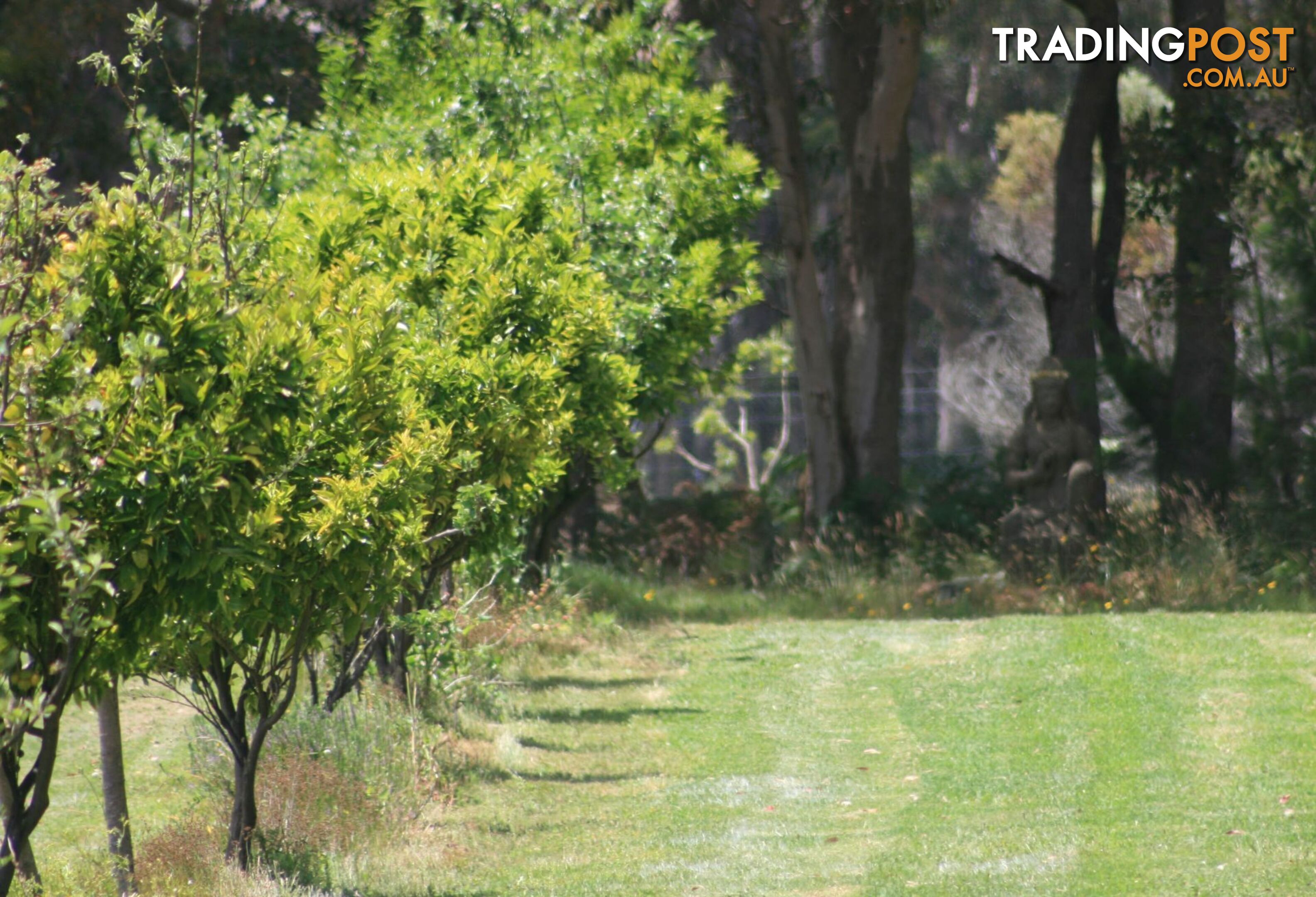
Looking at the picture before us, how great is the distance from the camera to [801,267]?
19781 mm

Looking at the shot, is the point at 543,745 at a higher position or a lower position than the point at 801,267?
lower

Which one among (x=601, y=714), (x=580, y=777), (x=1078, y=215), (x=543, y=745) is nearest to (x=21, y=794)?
(x=580, y=777)

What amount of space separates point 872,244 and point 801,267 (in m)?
0.93

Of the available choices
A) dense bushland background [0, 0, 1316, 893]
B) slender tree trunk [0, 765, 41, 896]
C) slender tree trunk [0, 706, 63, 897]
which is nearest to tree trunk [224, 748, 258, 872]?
dense bushland background [0, 0, 1316, 893]

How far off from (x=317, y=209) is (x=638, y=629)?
8.79 m

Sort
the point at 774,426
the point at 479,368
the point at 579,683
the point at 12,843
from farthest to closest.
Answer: the point at 774,426 → the point at 579,683 → the point at 479,368 → the point at 12,843

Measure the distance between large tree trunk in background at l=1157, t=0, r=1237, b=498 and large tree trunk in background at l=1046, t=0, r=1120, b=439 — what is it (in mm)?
Answer: 1135

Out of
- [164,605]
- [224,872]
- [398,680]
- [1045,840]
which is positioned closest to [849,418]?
[398,680]

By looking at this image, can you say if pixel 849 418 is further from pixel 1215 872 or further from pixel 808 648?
pixel 1215 872

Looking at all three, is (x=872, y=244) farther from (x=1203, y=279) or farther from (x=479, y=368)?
(x=479, y=368)

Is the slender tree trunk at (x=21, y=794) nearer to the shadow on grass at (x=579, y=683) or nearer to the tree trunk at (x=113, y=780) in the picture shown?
the tree trunk at (x=113, y=780)

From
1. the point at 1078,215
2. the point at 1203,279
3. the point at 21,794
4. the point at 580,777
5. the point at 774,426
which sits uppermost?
the point at 1078,215

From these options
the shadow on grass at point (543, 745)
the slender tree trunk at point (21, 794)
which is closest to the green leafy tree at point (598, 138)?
the shadow on grass at point (543, 745)

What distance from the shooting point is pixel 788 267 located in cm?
1994
